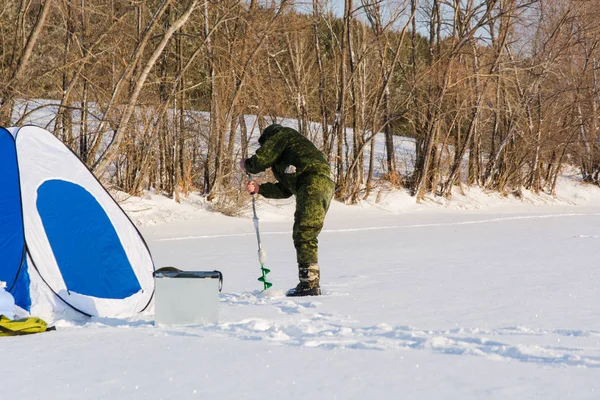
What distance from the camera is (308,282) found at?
6.28 metres

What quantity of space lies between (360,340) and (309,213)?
7.02 feet

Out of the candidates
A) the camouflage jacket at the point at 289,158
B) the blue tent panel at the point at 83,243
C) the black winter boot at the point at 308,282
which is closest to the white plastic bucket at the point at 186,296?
the blue tent panel at the point at 83,243

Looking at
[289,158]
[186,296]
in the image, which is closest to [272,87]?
[289,158]

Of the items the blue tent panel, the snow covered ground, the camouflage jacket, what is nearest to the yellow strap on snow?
the snow covered ground

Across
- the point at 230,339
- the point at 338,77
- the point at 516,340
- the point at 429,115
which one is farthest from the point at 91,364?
the point at 429,115

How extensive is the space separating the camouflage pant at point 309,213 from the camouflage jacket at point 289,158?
9cm

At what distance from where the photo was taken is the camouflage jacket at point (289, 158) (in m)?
6.34

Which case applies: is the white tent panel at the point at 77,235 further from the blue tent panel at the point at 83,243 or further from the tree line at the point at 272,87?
the tree line at the point at 272,87

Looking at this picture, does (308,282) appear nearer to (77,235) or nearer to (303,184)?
(303,184)

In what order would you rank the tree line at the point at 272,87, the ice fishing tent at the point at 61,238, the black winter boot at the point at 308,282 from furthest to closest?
the tree line at the point at 272,87 → the black winter boot at the point at 308,282 → the ice fishing tent at the point at 61,238

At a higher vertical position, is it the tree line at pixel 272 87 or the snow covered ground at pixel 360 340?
the tree line at pixel 272 87

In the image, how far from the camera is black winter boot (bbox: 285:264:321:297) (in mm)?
6270

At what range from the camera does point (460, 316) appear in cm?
503

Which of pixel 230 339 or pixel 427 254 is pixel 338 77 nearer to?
pixel 427 254
